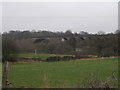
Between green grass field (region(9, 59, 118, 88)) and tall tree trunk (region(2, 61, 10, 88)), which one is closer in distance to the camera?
tall tree trunk (region(2, 61, 10, 88))

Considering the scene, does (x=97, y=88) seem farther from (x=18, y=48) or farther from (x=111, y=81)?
(x=18, y=48)

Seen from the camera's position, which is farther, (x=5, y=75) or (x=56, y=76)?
(x=56, y=76)

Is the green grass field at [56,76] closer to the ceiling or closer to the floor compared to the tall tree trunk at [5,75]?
closer to the floor

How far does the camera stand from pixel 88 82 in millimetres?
6383

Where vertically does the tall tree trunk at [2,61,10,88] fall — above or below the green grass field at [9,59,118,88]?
above

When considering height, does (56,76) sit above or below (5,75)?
below

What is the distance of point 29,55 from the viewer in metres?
37.8

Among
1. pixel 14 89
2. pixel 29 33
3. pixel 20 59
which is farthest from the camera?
pixel 20 59

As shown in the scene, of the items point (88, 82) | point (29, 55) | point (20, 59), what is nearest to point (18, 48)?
point (20, 59)

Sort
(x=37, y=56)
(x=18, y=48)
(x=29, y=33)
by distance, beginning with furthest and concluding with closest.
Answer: (x=37, y=56) < (x=18, y=48) < (x=29, y=33)

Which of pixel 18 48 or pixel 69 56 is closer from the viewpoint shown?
pixel 18 48

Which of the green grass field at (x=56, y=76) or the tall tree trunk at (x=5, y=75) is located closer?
the tall tree trunk at (x=5, y=75)

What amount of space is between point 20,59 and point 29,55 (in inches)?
114

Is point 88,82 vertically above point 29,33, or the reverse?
point 29,33
